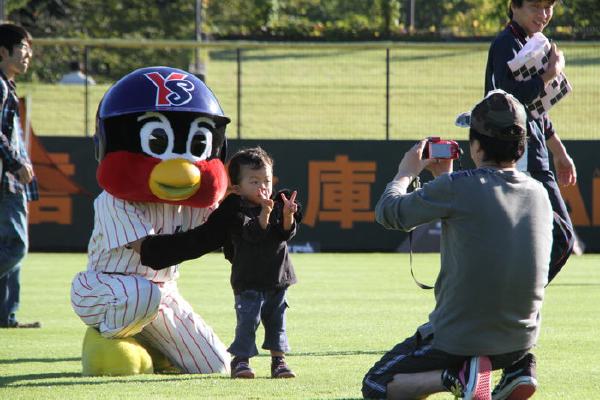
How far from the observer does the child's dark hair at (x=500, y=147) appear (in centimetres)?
490

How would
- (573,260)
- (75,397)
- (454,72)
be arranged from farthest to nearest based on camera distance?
(454,72)
(573,260)
(75,397)

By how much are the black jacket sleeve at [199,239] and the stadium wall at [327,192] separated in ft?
34.5

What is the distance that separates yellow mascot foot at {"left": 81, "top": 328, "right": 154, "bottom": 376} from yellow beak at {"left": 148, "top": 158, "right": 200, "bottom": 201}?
2.65 ft

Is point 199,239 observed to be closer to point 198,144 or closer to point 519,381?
point 198,144

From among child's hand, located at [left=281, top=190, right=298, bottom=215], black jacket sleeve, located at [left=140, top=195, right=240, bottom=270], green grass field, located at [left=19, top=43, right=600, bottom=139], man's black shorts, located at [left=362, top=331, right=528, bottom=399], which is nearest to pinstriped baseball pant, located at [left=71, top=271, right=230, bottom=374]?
black jacket sleeve, located at [left=140, top=195, right=240, bottom=270]

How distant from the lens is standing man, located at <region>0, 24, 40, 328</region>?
27.1 feet

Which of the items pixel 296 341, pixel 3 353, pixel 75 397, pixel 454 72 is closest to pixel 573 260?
pixel 296 341

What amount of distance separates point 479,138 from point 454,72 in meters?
24.5

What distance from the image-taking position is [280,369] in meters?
6.13

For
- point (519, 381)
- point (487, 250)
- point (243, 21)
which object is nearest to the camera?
point (487, 250)

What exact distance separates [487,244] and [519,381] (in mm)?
624

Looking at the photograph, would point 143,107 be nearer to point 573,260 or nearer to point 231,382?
point 231,382

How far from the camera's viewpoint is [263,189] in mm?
6160

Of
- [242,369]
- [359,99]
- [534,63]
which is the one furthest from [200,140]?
[359,99]
